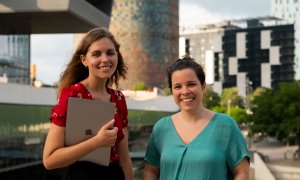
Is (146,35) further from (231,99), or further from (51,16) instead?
(51,16)

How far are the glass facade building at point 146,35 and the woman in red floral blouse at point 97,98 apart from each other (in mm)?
105429

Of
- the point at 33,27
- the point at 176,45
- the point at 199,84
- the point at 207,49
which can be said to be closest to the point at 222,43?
the point at 176,45

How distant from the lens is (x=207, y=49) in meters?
147

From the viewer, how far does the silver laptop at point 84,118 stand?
2.79 metres

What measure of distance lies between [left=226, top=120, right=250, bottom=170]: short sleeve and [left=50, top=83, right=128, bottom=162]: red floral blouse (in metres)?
0.62

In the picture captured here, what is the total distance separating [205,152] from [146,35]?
107513 mm

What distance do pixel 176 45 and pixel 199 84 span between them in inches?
4318

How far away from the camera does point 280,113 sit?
37.7 metres

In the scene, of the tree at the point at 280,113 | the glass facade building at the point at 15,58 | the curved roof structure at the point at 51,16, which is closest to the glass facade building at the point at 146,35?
the tree at the point at 280,113

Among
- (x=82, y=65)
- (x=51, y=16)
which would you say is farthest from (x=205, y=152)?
(x=51, y=16)

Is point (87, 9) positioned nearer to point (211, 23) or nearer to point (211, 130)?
point (211, 130)

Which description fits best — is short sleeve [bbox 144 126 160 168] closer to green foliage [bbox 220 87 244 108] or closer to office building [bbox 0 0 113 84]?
office building [bbox 0 0 113 84]

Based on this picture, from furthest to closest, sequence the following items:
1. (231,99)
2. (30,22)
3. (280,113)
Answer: (231,99) → (280,113) → (30,22)

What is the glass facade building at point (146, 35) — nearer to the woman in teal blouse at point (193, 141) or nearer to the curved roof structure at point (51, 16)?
the curved roof structure at point (51, 16)
